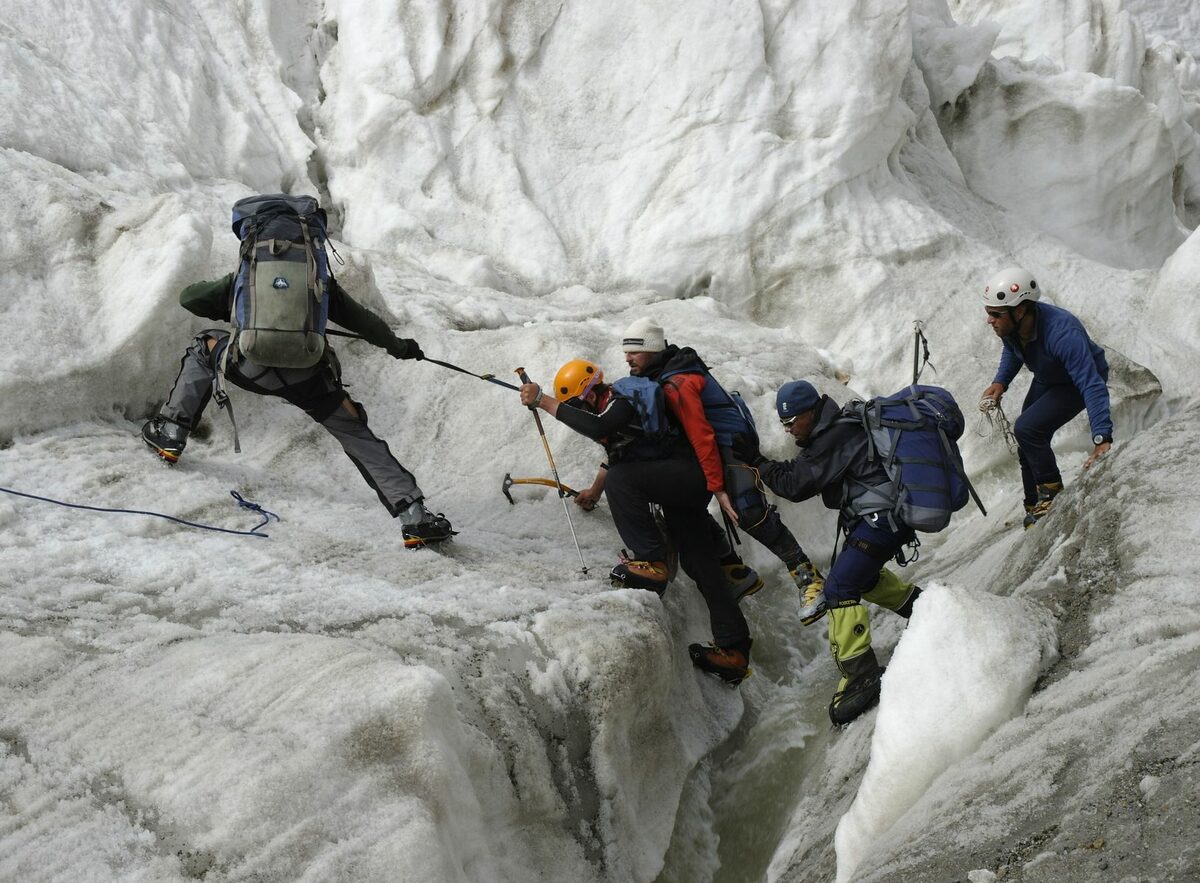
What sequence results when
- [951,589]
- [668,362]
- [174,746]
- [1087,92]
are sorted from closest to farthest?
→ [174,746], [951,589], [668,362], [1087,92]

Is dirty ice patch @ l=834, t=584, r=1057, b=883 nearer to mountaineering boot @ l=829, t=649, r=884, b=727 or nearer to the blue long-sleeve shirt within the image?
mountaineering boot @ l=829, t=649, r=884, b=727

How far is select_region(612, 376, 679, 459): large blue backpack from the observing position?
20.2ft

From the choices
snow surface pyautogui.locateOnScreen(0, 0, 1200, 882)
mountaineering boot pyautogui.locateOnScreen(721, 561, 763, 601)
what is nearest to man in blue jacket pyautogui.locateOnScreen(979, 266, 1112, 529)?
snow surface pyautogui.locateOnScreen(0, 0, 1200, 882)

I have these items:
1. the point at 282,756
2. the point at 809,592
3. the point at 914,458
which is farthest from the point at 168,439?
the point at 914,458

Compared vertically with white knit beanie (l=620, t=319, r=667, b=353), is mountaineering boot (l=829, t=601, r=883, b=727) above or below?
below

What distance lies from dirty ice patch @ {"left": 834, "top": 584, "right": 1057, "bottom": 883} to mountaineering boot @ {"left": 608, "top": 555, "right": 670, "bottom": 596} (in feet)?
6.95

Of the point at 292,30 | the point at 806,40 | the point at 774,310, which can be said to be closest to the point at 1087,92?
the point at 806,40

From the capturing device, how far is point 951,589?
14.1 ft

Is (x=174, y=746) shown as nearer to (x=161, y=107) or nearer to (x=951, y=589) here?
(x=951, y=589)

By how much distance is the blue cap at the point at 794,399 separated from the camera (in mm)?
5582

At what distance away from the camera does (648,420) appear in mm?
6148

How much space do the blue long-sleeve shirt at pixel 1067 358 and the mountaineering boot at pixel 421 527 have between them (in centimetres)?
415

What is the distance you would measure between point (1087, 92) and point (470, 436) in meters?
11.6

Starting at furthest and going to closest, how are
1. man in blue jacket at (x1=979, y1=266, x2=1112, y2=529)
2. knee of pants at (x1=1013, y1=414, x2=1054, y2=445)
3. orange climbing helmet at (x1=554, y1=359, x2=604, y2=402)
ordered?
knee of pants at (x1=1013, y1=414, x2=1054, y2=445) < man in blue jacket at (x1=979, y1=266, x2=1112, y2=529) < orange climbing helmet at (x1=554, y1=359, x2=604, y2=402)
